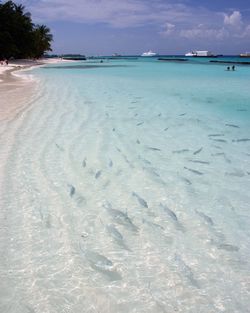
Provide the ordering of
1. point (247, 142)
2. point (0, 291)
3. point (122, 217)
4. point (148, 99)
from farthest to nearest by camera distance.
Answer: point (148, 99) → point (247, 142) → point (122, 217) → point (0, 291)

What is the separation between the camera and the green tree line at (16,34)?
231ft

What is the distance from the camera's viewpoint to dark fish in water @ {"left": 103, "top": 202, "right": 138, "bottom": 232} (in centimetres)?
477

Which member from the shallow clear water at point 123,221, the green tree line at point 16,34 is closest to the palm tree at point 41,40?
the green tree line at point 16,34

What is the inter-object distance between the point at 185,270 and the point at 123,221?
1299 millimetres

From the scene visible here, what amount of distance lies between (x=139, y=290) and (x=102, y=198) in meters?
2.33

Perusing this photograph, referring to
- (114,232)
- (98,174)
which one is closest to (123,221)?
(114,232)

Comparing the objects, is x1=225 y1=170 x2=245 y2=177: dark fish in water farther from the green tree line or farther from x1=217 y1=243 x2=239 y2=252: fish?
the green tree line

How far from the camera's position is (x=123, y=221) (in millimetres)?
Result: 4922

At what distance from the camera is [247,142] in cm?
950

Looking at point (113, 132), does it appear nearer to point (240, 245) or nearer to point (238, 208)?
point (238, 208)

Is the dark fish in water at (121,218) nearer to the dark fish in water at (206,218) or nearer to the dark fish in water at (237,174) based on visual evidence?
the dark fish in water at (206,218)

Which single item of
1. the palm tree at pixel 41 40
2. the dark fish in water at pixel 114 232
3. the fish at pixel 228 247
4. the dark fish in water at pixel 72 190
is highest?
the palm tree at pixel 41 40

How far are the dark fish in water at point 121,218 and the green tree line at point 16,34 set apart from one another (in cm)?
7033

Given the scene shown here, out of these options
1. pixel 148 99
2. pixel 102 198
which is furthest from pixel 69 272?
pixel 148 99
